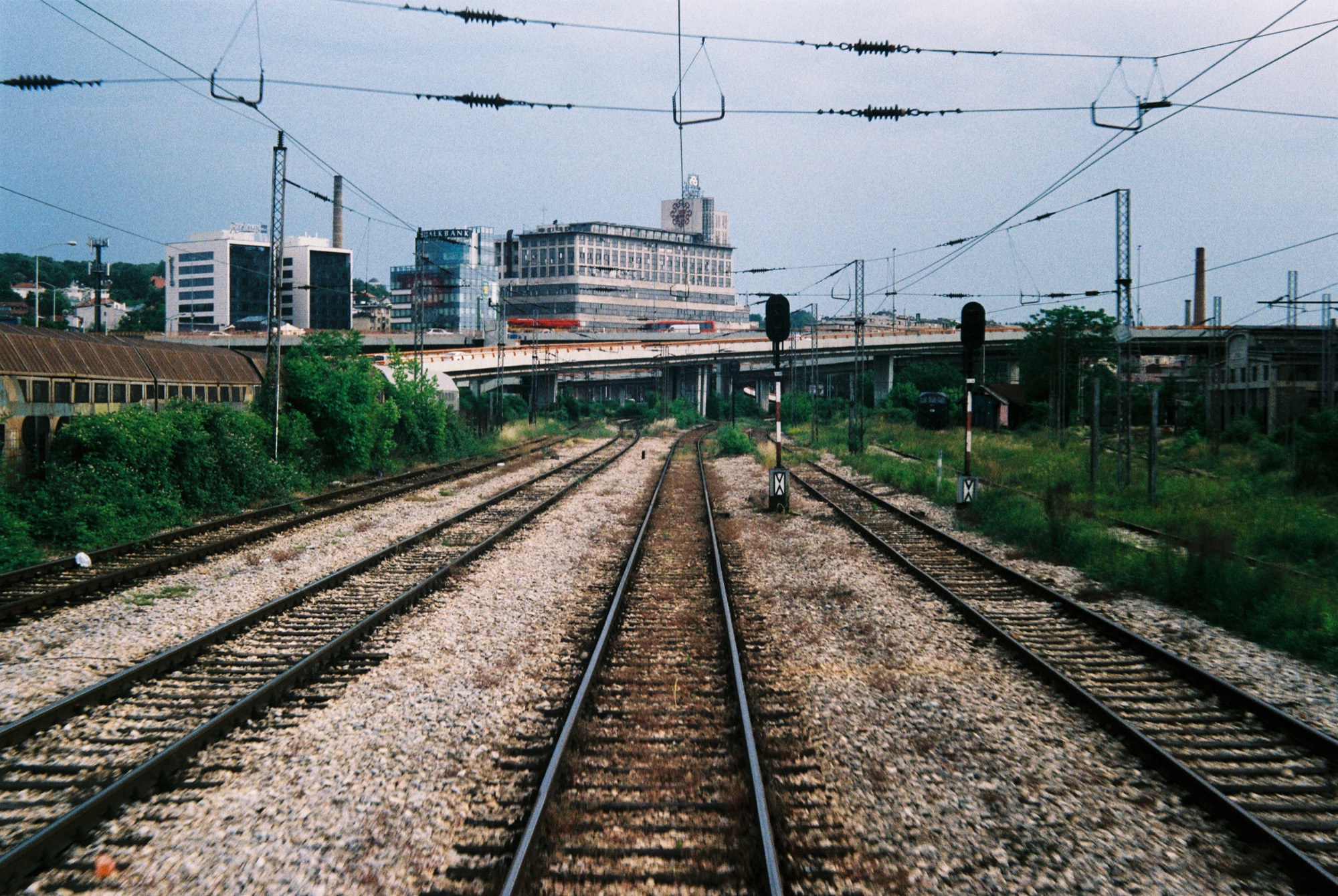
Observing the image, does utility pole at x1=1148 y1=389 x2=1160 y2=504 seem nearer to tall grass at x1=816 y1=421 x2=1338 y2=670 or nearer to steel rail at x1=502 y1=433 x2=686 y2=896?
tall grass at x1=816 y1=421 x2=1338 y2=670

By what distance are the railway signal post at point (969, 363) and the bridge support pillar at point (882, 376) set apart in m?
74.7

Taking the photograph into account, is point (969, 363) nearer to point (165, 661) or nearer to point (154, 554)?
point (154, 554)

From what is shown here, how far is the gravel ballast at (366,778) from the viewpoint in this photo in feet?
17.5

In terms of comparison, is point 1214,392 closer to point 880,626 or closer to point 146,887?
point 880,626

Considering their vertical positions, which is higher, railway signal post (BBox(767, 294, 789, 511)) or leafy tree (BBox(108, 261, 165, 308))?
leafy tree (BBox(108, 261, 165, 308))

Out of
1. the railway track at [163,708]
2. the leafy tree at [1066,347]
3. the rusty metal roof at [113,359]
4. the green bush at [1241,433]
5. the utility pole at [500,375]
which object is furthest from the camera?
the leafy tree at [1066,347]

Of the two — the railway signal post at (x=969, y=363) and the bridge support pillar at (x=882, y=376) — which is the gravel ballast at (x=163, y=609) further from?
the bridge support pillar at (x=882, y=376)

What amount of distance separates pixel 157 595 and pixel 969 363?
18.7 meters

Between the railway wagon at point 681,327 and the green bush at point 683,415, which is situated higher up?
the railway wagon at point 681,327

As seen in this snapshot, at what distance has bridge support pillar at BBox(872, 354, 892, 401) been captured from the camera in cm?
9825

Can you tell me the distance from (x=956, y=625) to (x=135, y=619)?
376 inches

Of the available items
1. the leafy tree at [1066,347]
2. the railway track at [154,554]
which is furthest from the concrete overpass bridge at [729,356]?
the railway track at [154,554]

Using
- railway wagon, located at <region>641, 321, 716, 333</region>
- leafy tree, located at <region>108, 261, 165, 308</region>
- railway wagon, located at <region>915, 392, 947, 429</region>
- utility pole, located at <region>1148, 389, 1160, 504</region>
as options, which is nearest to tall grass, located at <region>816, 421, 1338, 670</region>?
utility pole, located at <region>1148, 389, 1160, 504</region>

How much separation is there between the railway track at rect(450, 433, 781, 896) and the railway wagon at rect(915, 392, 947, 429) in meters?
57.7
